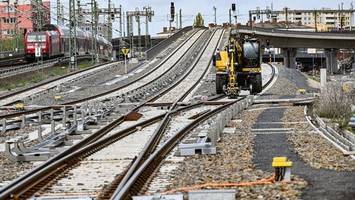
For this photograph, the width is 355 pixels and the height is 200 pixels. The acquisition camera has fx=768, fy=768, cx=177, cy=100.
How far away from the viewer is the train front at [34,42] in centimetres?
7138

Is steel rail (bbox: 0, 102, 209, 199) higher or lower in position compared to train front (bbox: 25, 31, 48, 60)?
lower

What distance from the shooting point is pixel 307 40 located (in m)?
113

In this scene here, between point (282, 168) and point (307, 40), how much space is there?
102 m

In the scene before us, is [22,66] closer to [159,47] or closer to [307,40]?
[159,47]

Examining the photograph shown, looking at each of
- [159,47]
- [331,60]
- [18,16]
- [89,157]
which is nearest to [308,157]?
[89,157]

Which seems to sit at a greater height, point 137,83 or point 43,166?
point 43,166

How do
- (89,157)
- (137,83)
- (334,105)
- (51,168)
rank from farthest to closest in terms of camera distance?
(137,83) → (334,105) → (89,157) → (51,168)

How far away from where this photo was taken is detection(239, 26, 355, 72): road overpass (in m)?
109

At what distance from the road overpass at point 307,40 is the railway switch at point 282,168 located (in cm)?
9369

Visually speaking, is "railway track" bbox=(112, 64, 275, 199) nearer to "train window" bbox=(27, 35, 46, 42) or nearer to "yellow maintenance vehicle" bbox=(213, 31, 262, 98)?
"yellow maintenance vehicle" bbox=(213, 31, 262, 98)

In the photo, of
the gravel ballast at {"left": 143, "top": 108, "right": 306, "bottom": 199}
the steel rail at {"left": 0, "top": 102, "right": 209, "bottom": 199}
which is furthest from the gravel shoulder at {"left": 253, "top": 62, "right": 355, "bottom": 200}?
the steel rail at {"left": 0, "top": 102, "right": 209, "bottom": 199}

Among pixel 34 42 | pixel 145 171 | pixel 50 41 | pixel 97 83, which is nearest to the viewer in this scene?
pixel 145 171

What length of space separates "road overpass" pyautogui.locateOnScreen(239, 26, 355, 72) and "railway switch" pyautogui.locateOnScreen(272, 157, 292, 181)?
93694 millimetres

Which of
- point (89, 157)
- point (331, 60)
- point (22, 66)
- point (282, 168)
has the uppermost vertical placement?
point (282, 168)
